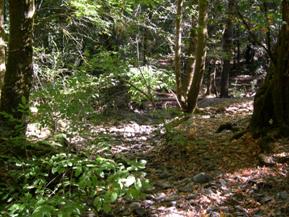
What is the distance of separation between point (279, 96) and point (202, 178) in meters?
2.22

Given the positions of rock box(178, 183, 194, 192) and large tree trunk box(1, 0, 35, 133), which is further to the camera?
large tree trunk box(1, 0, 35, 133)

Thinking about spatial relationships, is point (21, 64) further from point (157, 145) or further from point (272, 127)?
point (272, 127)

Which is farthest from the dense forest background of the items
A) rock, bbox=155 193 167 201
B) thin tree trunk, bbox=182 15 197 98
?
thin tree trunk, bbox=182 15 197 98

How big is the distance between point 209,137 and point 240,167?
1.98 meters

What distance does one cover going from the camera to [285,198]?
5.24 meters

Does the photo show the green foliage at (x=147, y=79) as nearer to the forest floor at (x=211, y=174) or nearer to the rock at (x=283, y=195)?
the forest floor at (x=211, y=174)

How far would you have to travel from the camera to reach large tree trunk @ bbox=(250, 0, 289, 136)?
708cm

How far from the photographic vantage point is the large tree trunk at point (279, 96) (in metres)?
7.08

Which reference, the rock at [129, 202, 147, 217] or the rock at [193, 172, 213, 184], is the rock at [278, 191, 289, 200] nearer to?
the rock at [193, 172, 213, 184]

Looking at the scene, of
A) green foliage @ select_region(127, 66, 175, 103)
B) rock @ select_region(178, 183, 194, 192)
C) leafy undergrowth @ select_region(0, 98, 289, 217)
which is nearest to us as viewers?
leafy undergrowth @ select_region(0, 98, 289, 217)

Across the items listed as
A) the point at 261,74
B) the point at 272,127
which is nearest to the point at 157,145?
the point at 272,127

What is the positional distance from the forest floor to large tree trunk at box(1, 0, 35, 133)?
4.38 ft

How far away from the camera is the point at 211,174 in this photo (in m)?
6.28

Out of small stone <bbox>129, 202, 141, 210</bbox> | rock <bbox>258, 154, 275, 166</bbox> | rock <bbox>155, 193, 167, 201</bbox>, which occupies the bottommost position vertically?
small stone <bbox>129, 202, 141, 210</bbox>
